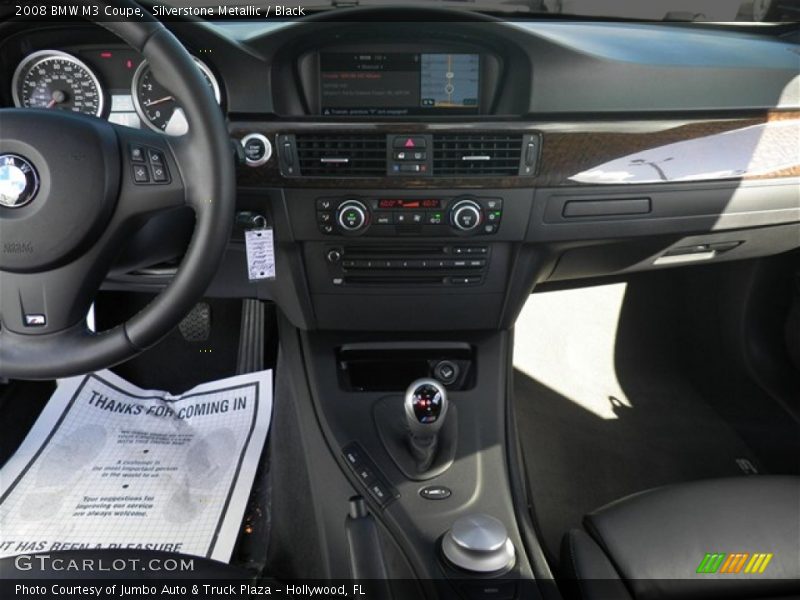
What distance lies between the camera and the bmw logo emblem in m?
0.92

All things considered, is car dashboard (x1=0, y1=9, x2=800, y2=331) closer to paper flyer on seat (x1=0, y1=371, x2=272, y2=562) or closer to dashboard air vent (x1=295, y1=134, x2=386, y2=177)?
dashboard air vent (x1=295, y1=134, x2=386, y2=177)

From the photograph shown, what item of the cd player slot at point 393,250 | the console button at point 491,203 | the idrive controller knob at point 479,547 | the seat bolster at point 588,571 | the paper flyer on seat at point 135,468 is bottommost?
the paper flyer on seat at point 135,468

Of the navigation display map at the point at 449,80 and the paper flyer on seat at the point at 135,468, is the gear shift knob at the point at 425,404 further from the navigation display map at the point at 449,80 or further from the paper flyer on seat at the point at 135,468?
the navigation display map at the point at 449,80

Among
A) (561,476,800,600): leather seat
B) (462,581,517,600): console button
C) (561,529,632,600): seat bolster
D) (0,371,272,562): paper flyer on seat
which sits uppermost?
(561,476,800,600): leather seat

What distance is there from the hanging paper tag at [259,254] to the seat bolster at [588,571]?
0.71 m

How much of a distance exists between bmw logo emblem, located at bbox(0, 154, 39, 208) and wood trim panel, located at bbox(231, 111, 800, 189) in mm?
443

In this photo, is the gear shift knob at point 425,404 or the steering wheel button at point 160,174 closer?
the steering wheel button at point 160,174

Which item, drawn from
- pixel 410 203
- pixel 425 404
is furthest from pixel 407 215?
pixel 425 404

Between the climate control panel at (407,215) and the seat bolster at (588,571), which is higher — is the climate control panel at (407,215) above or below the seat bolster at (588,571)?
above

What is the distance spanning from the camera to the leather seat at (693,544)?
1.01 m

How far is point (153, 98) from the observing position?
1.27 meters

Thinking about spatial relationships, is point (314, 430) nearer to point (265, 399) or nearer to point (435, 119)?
point (265, 399)

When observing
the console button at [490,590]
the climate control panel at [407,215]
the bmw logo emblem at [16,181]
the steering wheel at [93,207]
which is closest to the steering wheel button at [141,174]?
Answer: the steering wheel at [93,207]

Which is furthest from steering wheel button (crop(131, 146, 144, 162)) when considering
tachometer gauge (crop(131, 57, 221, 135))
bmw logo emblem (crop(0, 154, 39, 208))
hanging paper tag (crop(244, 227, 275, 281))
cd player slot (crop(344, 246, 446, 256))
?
cd player slot (crop(344, 246, 446, 256))
